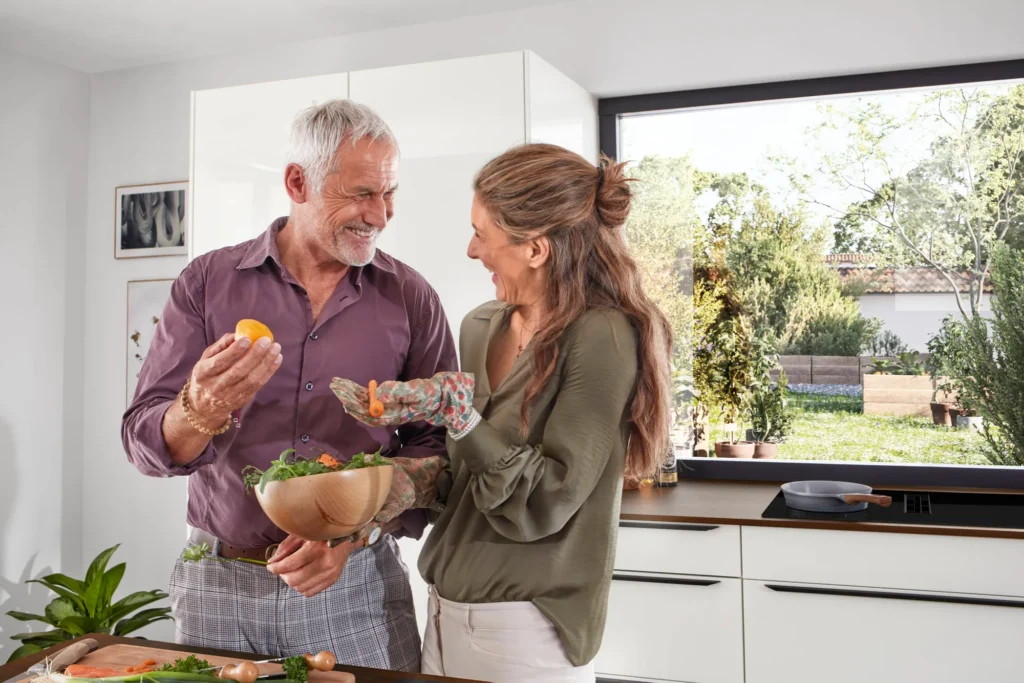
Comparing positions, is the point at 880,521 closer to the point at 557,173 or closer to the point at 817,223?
the point at 817,223

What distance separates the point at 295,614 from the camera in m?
1.50

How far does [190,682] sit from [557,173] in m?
0.89

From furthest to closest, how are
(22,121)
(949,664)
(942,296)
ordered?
(22,121)
(942,296)
(949,664)

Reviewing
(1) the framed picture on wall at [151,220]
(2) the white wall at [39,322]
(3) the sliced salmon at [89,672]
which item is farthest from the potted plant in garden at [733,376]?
(2) the white wall at [39,322]

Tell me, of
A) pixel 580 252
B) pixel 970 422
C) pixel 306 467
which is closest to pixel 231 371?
pixel 306 467

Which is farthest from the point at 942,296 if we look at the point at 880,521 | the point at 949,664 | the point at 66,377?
the point at 66,377

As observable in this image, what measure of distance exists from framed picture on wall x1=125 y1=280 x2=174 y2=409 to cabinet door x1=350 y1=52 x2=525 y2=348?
1547 millimetres

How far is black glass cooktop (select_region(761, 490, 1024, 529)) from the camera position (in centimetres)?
232

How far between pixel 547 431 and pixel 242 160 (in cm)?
194

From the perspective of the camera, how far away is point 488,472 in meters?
1.28

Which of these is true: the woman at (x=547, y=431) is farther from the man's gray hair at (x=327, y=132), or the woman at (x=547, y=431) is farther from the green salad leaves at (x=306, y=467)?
the man's gray hair at (x=327, y=132)

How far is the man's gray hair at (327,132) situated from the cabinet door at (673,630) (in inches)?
59.4

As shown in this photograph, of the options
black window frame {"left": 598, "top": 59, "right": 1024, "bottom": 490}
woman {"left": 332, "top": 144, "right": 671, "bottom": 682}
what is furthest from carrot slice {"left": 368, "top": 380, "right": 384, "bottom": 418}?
black window frame {"left": 598, "top": 59, "right": 1024, "bottom": 490}

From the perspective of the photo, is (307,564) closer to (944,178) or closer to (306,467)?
(306,467)
